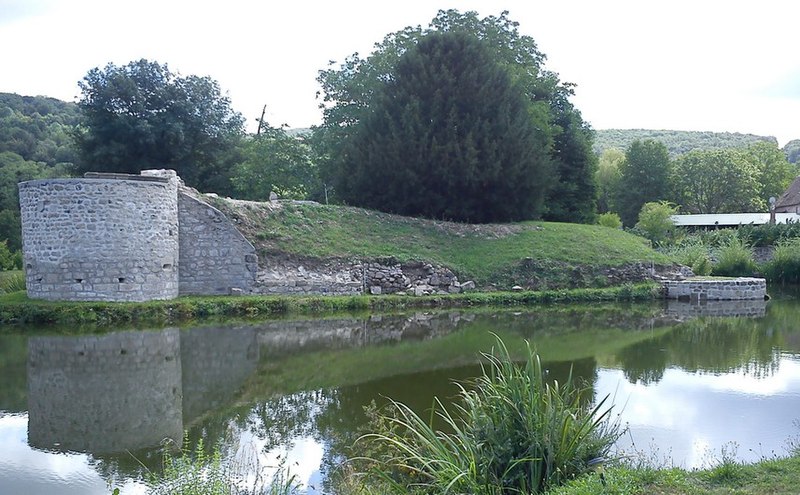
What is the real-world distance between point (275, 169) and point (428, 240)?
12127 millimetres

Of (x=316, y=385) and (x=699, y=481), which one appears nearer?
(x=699, y=481)

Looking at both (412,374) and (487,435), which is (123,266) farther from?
(487,435)

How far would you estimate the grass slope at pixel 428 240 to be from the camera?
22.1m

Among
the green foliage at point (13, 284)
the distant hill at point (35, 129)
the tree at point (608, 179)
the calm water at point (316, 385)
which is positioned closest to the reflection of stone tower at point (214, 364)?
the calm water at point (316, 385)

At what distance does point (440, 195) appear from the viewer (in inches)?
1072

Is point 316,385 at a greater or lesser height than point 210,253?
lesser

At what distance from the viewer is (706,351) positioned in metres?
13.5

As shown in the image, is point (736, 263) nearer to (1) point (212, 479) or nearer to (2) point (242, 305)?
(2) point (242, 305)

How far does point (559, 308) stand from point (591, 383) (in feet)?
34.5

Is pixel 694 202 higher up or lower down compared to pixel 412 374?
higher up

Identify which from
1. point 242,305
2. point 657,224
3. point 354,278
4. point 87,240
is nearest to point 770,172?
point 657,224

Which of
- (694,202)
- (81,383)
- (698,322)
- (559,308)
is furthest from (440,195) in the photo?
(694,202)

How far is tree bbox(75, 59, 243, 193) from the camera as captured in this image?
30594mm

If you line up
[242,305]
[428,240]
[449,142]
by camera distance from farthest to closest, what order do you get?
1. [449,142]
2. [428,240]
3. [242,305]
